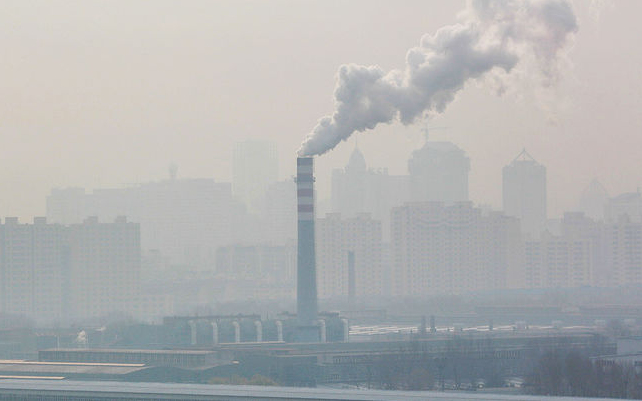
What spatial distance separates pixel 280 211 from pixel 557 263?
2172cm

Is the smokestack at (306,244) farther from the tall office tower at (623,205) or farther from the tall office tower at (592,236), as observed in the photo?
the tall office tower at (623,205)

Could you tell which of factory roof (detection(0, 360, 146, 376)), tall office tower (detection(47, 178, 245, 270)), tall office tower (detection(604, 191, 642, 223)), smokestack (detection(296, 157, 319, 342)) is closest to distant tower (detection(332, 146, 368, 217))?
tall office tower (detection(47, 178, 245, 270))

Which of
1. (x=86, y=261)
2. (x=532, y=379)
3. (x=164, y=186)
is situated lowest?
(x=532, y=379)

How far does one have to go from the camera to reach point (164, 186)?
93.1m

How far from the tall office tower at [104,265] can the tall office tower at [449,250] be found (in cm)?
1404

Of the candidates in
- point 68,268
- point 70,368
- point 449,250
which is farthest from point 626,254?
point 70,368

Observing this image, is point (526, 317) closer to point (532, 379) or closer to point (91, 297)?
point (91, 297)

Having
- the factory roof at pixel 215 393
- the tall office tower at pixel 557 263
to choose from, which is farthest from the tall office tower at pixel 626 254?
the factory roof at pixel 215 393

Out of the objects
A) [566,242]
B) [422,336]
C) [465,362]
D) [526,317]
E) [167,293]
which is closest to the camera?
[465,362]

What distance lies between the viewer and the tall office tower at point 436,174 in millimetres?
92500

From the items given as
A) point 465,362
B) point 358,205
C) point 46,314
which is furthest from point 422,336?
point 358,205

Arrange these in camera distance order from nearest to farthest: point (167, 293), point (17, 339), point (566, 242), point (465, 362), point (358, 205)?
point (465, 362)
point (17, 339)
point (167, 293)
point (566, 242)
point (358, 205)

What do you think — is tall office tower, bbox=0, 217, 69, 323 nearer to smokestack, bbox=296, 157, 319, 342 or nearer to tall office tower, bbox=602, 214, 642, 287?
tall office tower, bbox=602, 214, 642, 287

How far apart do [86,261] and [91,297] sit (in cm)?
160
